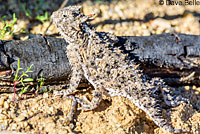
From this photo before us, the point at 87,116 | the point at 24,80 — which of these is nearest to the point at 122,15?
the point at 87,116

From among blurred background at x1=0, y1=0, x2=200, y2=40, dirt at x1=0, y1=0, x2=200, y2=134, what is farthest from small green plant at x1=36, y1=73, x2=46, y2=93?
blurred background at x1=0, y1=0, x2=200, y2=40

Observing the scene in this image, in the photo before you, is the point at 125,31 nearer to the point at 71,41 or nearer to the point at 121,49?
the point at 121,49

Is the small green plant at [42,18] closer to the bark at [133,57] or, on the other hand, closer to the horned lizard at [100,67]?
the bark at [133,57]

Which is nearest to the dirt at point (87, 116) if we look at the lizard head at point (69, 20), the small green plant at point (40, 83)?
the small green plant at point (40, 83)

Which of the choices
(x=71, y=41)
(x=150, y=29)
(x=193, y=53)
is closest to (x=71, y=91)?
(x=71, y=41)

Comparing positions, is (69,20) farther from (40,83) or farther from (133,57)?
(133,57)
